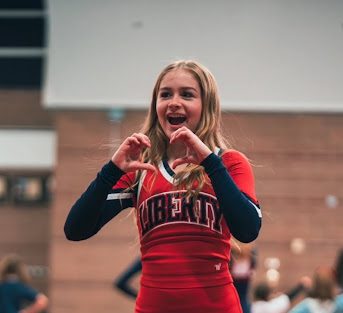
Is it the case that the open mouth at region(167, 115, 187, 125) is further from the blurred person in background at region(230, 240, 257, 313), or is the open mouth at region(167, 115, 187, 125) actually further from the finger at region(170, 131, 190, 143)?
the blurred person in background at region(230, 240, 257, 313)

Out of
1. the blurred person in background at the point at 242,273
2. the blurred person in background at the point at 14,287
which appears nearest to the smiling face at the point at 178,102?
the blurred person in background at the point at 242,273

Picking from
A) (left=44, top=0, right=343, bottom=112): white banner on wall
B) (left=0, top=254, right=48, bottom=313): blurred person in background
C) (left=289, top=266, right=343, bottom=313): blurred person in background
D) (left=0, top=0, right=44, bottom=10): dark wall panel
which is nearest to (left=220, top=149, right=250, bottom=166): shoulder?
(left=289, top=266, right=343, bottom=313): blurred person in background

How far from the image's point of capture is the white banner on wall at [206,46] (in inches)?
628

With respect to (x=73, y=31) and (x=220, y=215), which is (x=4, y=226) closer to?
(x=73, y=31)

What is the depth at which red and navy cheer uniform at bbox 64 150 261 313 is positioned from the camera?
9.03 feet

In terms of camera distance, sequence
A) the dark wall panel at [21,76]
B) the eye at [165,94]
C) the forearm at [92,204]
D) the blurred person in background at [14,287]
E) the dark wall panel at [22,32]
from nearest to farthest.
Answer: the forearm at [92,204]
the eye at [165,94]
the blurred person in background at [14,287]
the dark wall panel at [22,32]
the dark wall panel at [21,76]

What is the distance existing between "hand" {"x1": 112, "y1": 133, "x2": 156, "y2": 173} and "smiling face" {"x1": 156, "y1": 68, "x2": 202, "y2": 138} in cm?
14

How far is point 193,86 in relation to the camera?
293cm

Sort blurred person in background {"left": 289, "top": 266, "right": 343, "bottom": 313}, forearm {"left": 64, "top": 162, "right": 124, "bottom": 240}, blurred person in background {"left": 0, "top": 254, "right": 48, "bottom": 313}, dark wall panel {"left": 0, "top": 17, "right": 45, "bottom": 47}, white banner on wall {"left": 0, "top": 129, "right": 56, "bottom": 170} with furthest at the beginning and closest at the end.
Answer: dark wall panel {"left": 0, "top": 17, "right": 45, "bottom": 47}
white banner on wall {"left": 0, "top": 129, "right": 56, "bottom": 170}
blurred person in background {"left": 0, "top": 254, "right": 48, "bottom": 313}
blurred person in background {"left": 289, "top": 266, "right": 343, "bottom": 313}
forearm {"left": 64, "top": 162, "right": 124, "bottom": 240}

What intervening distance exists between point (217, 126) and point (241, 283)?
3490 millimetres

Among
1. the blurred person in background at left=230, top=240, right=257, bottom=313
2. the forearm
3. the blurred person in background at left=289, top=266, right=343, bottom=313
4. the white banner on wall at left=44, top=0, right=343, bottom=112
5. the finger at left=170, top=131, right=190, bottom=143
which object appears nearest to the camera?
the finger at left=170, top=131, right=190, bottom=143

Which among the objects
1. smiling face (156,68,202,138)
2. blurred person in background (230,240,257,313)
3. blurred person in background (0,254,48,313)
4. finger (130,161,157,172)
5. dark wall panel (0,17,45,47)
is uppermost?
smiling face (156,68,202,138)

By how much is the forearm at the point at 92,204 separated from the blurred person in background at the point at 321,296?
12.2 ft

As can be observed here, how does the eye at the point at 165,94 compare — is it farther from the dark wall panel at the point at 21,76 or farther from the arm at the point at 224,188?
the dark wall panel at the point at 21,76
